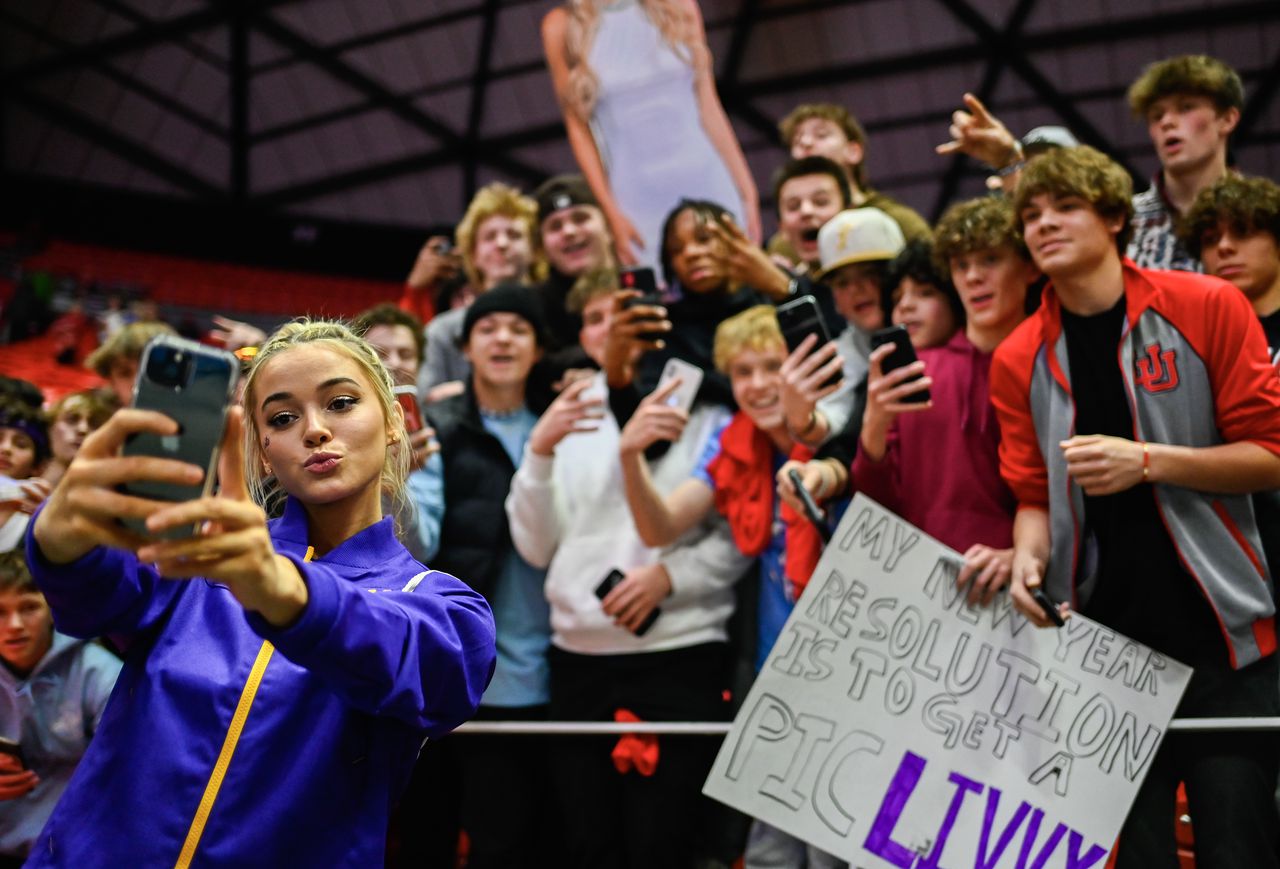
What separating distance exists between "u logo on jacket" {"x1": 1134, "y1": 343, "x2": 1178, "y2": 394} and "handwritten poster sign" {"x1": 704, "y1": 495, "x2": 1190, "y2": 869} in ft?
1.70

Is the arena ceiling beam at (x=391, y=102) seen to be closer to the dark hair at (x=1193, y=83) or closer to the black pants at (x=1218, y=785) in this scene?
the dark hair at (x=1193, y=83)

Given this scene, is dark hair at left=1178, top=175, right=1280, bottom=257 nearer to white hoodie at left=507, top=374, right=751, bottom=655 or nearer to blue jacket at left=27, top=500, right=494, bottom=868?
white hoodie at left=507, top=374, right=751, bottom=655

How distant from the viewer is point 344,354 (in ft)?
5.63

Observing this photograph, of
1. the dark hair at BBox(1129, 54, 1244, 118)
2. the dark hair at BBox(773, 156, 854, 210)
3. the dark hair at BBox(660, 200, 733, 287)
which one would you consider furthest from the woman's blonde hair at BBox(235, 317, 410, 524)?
the dark hair at BBox(1129, 54, 1244, 118)

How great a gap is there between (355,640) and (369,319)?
2.49 metres

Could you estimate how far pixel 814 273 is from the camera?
11.8 feet

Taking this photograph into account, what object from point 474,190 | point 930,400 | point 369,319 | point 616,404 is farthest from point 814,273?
point 474,190

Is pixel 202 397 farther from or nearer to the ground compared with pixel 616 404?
nearer to the ground

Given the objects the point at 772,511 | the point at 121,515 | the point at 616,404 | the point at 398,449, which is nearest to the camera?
the point at 121,515

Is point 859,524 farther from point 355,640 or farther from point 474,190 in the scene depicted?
point 474,190

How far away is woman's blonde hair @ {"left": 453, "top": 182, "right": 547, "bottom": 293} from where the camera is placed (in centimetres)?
444

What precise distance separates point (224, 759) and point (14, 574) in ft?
5.90

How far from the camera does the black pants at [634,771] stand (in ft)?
9.25

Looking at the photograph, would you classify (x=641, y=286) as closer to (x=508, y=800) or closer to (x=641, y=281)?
(x=641, y=281)
